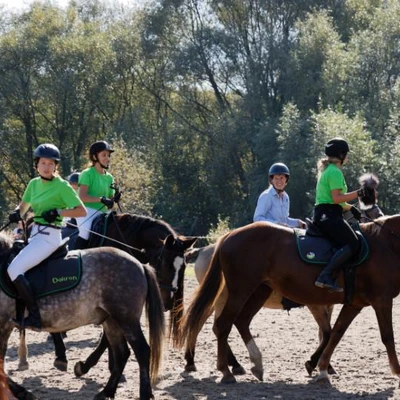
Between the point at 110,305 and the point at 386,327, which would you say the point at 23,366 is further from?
the point at 386,327

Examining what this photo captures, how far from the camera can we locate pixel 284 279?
967 cm

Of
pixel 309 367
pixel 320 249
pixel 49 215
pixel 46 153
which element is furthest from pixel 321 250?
pixel 46 153

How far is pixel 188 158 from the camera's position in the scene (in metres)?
56.2

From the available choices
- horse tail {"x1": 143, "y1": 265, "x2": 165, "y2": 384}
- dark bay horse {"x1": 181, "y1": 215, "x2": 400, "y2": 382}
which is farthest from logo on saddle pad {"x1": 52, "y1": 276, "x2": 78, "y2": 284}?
dark bay horse {"x1": 181, "y1": 215, "x2": 400, "y2": 382}

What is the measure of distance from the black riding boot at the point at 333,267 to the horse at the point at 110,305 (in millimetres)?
1968

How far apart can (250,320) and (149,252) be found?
1608mm

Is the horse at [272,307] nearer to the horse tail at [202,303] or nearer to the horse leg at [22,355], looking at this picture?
the horse tail at [202,303]

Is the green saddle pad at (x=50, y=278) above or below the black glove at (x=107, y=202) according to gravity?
below

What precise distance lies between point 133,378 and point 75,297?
1977mm

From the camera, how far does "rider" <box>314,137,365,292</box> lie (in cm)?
941

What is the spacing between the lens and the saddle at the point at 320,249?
9569 millimetres

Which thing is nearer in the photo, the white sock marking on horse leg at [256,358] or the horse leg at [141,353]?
the horse leg at [141,353]

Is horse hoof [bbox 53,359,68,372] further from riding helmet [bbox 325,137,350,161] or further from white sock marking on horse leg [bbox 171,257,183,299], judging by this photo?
riding helmet [bbox 325,137,350,161]

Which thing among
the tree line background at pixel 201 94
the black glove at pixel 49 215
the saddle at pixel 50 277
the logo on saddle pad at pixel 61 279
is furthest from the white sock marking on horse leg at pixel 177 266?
the tree line background at pixel 201 94
